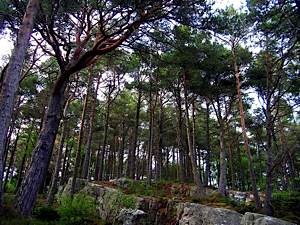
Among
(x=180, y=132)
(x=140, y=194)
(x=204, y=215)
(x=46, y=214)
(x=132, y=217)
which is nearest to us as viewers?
(x=46, y=214)

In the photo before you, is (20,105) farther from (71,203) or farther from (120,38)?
(120,38)

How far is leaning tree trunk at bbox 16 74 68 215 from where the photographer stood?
27.3 ft

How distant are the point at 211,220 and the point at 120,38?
23.3ft

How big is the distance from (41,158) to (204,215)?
246 inches

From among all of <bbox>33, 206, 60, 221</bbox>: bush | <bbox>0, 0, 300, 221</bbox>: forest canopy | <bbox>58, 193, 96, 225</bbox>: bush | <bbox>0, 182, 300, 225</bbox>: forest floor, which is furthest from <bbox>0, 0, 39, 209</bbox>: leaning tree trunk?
<bbox>58, 193, 96, 225</bbox>: bush

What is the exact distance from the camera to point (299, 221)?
1190 cm

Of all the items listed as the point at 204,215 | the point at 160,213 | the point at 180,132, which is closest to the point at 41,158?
the point at 204,215

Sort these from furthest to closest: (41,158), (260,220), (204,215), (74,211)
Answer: (74,211)
(204,215)
(41,158)
(260,220)

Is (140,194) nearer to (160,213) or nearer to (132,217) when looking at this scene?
(160,213)

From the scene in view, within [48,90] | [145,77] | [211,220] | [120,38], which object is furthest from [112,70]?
[211,220]

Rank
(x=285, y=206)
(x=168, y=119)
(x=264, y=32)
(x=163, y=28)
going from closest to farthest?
(x=163, y=28)
(x=264, y=32)
(x=285, y=206)
(x=168, y=119)

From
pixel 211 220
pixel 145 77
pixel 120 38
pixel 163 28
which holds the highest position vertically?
pixel 145 77

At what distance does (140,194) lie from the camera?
16453mm

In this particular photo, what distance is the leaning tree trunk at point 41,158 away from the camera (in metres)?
8.31
